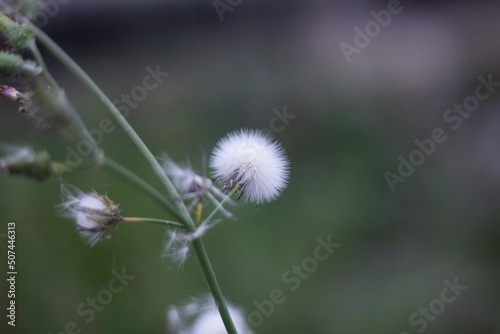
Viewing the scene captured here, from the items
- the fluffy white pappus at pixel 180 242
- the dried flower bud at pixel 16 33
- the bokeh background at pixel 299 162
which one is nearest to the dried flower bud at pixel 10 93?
the dried flower bud at pixel 16 33

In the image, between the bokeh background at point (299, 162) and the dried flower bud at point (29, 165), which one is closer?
the dried flower bud at point (29, 165)

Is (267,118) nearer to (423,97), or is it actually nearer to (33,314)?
(423,97)

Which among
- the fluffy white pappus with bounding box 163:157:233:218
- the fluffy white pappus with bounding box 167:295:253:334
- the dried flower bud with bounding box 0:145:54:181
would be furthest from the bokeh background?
the dried flower bud with bounding box 0:145:54:181

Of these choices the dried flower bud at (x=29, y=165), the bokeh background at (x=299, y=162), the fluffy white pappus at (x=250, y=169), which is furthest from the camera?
the bokeh background at (x=299, y=162)

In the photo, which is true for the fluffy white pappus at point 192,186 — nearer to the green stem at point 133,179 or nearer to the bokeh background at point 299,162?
the green stem at point 133,179

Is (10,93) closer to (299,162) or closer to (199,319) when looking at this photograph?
(199,319)

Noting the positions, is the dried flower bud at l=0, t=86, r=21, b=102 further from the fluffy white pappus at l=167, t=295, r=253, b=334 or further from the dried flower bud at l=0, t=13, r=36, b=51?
the fluffy white pappus at l=167, t=295, r=253, b=334

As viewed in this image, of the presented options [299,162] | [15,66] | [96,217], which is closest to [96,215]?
[96,217]
